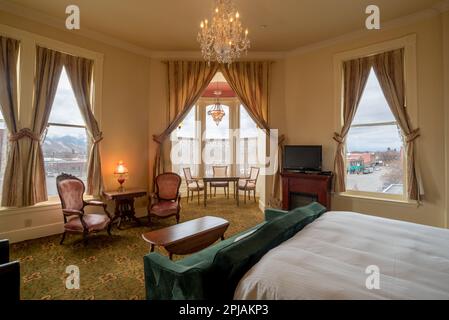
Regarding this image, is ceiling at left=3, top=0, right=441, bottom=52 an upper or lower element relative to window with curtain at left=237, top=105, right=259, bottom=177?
upper

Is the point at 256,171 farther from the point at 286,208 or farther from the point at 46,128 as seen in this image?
the point at 46,128

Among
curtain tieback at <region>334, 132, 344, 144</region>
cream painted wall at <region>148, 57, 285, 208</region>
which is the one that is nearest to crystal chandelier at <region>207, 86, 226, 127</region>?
cream painted wall at <region>148, 57, 285, 208</region>

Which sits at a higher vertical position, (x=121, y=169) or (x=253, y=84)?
(x=253, y=84)

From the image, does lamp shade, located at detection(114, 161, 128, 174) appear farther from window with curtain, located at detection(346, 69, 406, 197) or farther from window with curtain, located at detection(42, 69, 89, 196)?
window with curtain, located at detection(346, 69, 406, 197)

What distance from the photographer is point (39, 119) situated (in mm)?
3654

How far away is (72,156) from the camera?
4.18 m

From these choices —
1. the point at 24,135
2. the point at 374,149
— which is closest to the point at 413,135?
the point at 374,149

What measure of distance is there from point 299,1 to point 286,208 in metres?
3.48

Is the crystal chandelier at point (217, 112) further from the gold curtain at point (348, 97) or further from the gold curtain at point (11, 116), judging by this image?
the gold curtain at point (11, 116)

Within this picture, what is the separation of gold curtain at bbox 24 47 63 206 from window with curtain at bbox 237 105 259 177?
522 cm

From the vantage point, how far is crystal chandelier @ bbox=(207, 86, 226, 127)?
6.77 m

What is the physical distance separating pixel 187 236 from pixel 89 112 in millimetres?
3081

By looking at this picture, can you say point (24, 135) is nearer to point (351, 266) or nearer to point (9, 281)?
point (9, 281)
